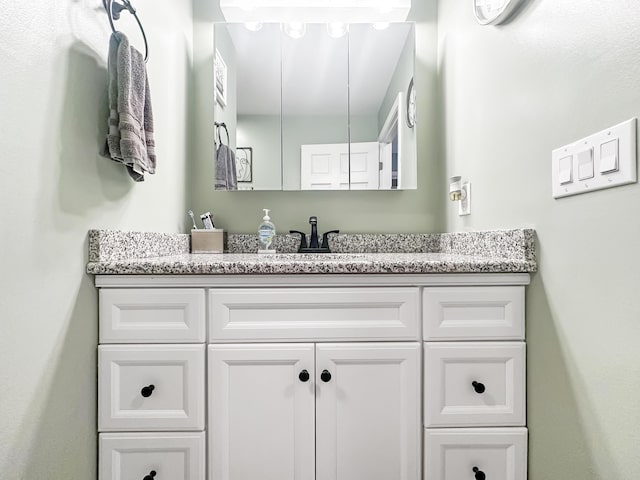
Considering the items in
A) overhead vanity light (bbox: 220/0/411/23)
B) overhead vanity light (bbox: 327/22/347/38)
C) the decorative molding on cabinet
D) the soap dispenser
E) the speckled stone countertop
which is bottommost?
the decorative molding on cabinet

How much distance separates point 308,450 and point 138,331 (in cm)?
57

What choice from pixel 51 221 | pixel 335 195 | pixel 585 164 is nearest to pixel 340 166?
pixel 335 195

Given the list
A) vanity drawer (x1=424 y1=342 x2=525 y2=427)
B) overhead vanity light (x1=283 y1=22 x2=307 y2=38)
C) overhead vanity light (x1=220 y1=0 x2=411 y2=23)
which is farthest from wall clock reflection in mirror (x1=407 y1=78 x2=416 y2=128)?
vanity drawer (x1=424 y1=342 x2=525 y2=427)

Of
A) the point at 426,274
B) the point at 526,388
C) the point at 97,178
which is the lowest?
the point at 526,388

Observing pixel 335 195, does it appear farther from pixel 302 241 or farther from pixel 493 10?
pixel 493 10

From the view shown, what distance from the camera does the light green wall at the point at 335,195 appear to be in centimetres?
169

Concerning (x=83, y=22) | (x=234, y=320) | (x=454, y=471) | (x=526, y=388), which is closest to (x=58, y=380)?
(x=234, y=320)

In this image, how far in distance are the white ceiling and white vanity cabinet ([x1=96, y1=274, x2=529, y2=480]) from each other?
97 centimetres

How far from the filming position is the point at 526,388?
3.30 feet

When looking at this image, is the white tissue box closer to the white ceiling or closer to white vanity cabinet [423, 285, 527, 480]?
the white ceiling

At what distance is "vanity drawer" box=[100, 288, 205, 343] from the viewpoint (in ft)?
3.22

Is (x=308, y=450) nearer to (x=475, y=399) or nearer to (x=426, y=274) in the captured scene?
(x=475, y=399)

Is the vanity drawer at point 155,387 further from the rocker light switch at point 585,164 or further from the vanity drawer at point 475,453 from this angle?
the rocker light switch at point 585,164

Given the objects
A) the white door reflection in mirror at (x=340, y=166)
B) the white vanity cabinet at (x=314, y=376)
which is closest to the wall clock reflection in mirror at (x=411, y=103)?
the white door reflection in mirror at (x=340, y=166)
